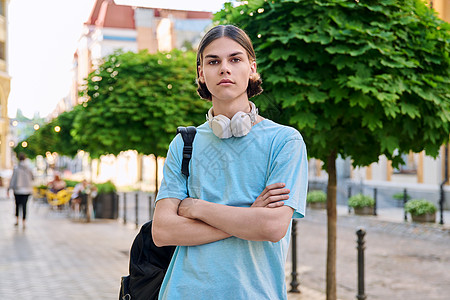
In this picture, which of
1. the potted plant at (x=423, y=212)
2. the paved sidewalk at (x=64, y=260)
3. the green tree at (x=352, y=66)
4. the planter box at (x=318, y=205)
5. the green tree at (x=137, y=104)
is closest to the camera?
the green tree at (x=352, y=66)

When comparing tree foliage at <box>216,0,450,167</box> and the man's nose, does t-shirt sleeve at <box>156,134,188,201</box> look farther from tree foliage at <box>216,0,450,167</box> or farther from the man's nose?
tree foliage at <box>216,0,450,167</box>

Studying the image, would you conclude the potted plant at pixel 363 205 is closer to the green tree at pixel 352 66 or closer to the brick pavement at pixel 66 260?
the brick pavement at pixel 66 260

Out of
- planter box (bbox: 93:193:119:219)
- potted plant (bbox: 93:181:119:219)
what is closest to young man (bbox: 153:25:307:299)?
potted plant (bbox: 93:181:119:219)

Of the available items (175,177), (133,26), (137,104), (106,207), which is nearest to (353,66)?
(175,177)

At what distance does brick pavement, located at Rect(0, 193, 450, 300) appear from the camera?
24.9ft

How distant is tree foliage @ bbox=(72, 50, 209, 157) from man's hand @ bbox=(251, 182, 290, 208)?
23.5 feet

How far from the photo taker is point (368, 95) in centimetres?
448

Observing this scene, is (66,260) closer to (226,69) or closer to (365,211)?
(226,69)

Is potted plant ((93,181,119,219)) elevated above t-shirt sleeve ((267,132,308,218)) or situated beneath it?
situated beneath

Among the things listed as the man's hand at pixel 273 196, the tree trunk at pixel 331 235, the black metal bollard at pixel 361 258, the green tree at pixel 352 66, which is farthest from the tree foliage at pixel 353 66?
the man's hand at pixel 273 196

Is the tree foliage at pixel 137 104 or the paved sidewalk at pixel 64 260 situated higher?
the tree foliage at pixel 137 104

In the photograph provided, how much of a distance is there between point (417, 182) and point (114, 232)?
14204mm

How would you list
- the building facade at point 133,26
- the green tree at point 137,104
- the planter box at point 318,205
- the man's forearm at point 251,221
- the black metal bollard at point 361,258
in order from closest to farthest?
the man's forearm at point 251,221 → the black metal bollard at point 361,258 → the green tree at point 137,104 → the planter box at point 318,205 → the building facade at point 133,26

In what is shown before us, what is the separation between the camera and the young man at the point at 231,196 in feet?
6.04
